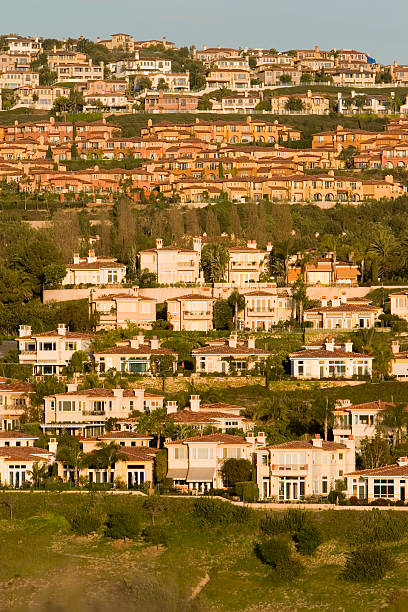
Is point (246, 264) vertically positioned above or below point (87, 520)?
above

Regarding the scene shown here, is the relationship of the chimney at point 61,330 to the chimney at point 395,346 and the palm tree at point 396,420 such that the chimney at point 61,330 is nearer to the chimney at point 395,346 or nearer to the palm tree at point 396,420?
the chimney at point 395,346

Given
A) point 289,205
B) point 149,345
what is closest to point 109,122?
point 289,205

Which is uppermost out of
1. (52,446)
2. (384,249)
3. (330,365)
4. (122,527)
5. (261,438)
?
(384,249)

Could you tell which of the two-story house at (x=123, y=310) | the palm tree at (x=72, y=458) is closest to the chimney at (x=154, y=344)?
the two-story house at (x=123, y=310)

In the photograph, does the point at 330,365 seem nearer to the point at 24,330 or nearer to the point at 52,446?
the point at 52,446

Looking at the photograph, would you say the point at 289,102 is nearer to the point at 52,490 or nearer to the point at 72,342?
the point at 72,342

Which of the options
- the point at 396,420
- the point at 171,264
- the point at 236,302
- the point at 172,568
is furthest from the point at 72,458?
the point at 171,264
